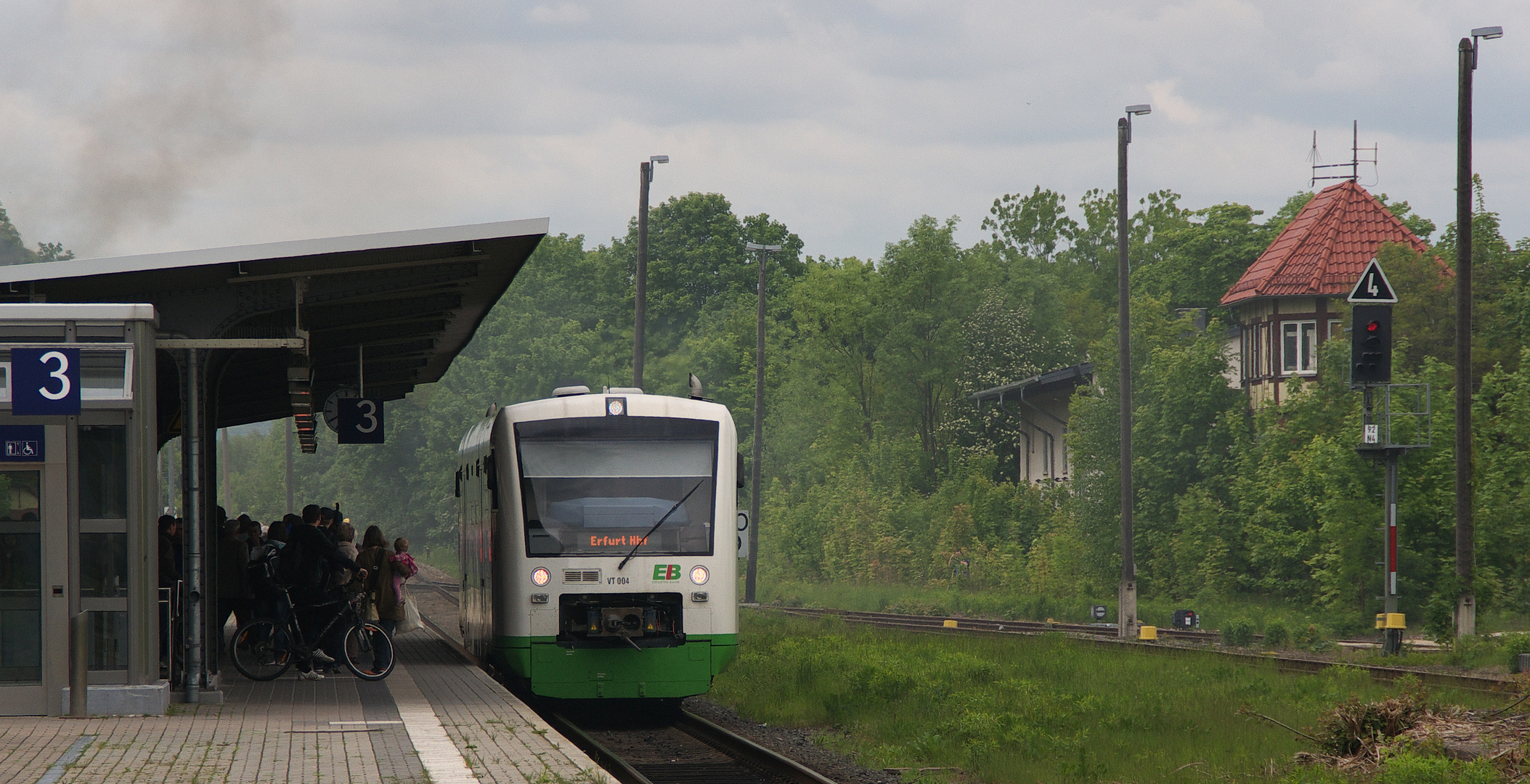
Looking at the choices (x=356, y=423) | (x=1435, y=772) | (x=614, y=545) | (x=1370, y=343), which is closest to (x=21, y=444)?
(x=614, y=545)

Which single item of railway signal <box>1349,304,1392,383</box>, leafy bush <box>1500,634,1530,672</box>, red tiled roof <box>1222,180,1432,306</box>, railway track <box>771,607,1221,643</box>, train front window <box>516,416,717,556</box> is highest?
red tiled roof <box>1222,180,1432,306</box>

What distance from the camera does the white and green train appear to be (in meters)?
13.7

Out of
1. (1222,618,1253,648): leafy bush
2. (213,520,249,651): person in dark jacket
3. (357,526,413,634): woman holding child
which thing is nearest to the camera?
(213,520,249,651): person in dark jacket

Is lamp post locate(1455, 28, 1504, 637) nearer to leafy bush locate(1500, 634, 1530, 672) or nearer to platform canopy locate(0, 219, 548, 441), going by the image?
leafy bush locate(1500, 634, 1530, 672)

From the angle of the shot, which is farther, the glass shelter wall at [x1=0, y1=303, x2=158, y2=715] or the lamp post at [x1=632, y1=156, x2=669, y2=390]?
the lamp post at [x1=632, y1=156, x2=669, y2=390]

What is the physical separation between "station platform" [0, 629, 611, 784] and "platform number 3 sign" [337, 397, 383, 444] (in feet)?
16.8

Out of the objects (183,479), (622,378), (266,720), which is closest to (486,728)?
(266,720)

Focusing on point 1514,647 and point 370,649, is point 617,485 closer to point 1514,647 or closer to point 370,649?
point 370,649

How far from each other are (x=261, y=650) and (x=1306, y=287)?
31961mm

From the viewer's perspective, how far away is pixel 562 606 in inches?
538

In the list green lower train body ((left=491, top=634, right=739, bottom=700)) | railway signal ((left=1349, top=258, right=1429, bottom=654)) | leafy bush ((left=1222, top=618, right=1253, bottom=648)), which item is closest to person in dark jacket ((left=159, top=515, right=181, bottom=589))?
green lower train body ((left=491, top=634, right=739, bottom=700))

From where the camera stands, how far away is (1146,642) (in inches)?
894

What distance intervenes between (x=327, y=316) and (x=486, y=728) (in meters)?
5.31

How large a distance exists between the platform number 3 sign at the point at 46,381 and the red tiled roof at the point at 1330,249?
3439 cm
